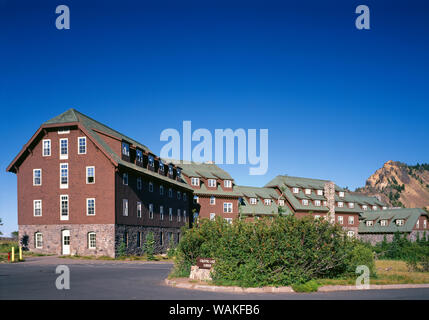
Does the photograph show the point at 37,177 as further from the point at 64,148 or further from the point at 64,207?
the point at 64,207

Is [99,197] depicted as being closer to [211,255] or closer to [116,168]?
[116,168]

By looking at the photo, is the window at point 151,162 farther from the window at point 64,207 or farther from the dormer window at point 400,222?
the dormer window at point 400,222

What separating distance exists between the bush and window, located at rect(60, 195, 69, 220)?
25.7 metres

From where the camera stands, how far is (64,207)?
140 ft

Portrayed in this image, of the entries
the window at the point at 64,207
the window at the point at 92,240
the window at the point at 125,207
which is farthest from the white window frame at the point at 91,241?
the window at the point at 125,207

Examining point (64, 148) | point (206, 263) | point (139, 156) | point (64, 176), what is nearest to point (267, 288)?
point (206, 263)

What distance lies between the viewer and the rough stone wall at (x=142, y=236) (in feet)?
137

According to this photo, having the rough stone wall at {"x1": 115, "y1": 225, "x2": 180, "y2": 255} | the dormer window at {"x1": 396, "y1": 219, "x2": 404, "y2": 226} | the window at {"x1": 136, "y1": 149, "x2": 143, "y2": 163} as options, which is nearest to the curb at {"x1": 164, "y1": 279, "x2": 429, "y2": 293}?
the rough stone wall at {"x1": 115, "y1": 225, "x2": 180, "y2": 255}

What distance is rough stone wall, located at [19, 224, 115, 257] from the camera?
133 feet

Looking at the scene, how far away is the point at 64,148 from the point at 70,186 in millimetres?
3991

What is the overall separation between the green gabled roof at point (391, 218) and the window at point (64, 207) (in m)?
59.6
